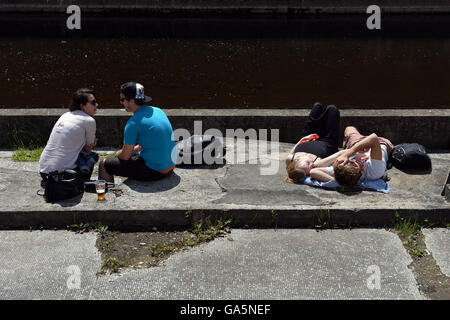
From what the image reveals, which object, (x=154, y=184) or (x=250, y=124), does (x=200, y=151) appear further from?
(x=250, y=124)

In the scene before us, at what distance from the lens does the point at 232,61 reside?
21.1 metres

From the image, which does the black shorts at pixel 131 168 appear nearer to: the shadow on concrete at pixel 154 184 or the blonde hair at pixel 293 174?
the shadow on concrete at pixel 154 184

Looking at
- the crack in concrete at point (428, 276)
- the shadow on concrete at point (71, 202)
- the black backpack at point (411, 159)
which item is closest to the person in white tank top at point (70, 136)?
the shadow on concrete at point (71, 202)

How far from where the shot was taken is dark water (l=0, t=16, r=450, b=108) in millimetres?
16578

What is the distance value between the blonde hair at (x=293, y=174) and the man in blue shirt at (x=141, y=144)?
1.40 m

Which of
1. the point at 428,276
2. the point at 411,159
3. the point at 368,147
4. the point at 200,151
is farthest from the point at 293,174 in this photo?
the point at 428,276

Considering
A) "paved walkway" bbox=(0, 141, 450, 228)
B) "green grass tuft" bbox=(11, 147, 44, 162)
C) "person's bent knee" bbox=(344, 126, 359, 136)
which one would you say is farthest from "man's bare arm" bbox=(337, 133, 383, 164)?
"green grass tuft" bbox=(11, 147, 44, 162)

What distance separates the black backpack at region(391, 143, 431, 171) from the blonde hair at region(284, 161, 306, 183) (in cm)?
Answer: 134

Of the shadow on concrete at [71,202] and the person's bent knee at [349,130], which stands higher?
the person's bent knee at [349,130]

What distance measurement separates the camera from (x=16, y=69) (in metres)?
19.5

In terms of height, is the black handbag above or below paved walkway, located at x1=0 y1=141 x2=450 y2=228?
above

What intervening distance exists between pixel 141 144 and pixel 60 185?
3.31 feet

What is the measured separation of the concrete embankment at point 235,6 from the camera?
2673 cm

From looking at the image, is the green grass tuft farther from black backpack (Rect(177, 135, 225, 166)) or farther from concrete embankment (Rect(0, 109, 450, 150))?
black backpack (Rect(177, 135, 225, 166))
